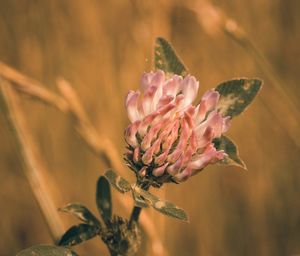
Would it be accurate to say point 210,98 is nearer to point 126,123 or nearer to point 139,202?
point 139,202

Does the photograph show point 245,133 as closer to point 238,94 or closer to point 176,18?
point 176,18

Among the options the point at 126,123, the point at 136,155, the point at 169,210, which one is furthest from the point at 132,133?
the point at 126,123

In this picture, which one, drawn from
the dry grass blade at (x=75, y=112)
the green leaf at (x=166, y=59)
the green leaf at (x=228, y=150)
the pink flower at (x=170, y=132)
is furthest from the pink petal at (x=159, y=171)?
the dry grass blade at (x=75, y=112)

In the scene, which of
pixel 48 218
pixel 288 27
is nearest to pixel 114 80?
pixel 288 27

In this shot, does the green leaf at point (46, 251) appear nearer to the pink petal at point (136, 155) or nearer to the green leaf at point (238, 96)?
the pink petal at point (136, 155)

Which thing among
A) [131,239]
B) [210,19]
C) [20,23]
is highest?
[20,23]
